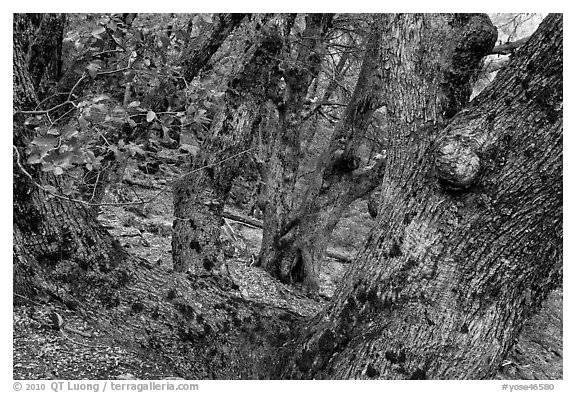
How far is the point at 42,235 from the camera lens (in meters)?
3.26

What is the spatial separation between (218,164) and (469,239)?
3.23 metres

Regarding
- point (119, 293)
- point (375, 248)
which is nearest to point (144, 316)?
point (119, 293)

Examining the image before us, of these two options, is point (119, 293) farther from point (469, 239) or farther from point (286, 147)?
point (286, 147)

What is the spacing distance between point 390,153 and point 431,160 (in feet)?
1.10

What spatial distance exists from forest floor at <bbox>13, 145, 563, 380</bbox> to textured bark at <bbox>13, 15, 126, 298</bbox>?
16 cm

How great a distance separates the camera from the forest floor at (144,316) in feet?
11.5

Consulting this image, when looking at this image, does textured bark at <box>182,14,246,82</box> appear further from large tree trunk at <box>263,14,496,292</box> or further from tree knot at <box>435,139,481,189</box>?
tree knot at <box>435,139,481,189</box>

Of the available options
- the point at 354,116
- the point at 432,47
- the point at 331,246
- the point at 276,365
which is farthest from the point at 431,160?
the point at 331,246

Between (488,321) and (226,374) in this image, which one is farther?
(226,374)

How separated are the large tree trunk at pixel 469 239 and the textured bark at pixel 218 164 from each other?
247cm

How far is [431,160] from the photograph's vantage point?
2.86 m

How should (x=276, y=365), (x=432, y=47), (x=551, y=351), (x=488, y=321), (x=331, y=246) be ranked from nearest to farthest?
(x=488, y=321)
(x=432, y=47)
(x=276, y=365)
(x=551, y=351)
(x=331, y=246)

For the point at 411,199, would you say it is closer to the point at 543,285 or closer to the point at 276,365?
the point at 543,285

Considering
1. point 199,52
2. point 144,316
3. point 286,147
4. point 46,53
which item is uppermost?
point 199,52
